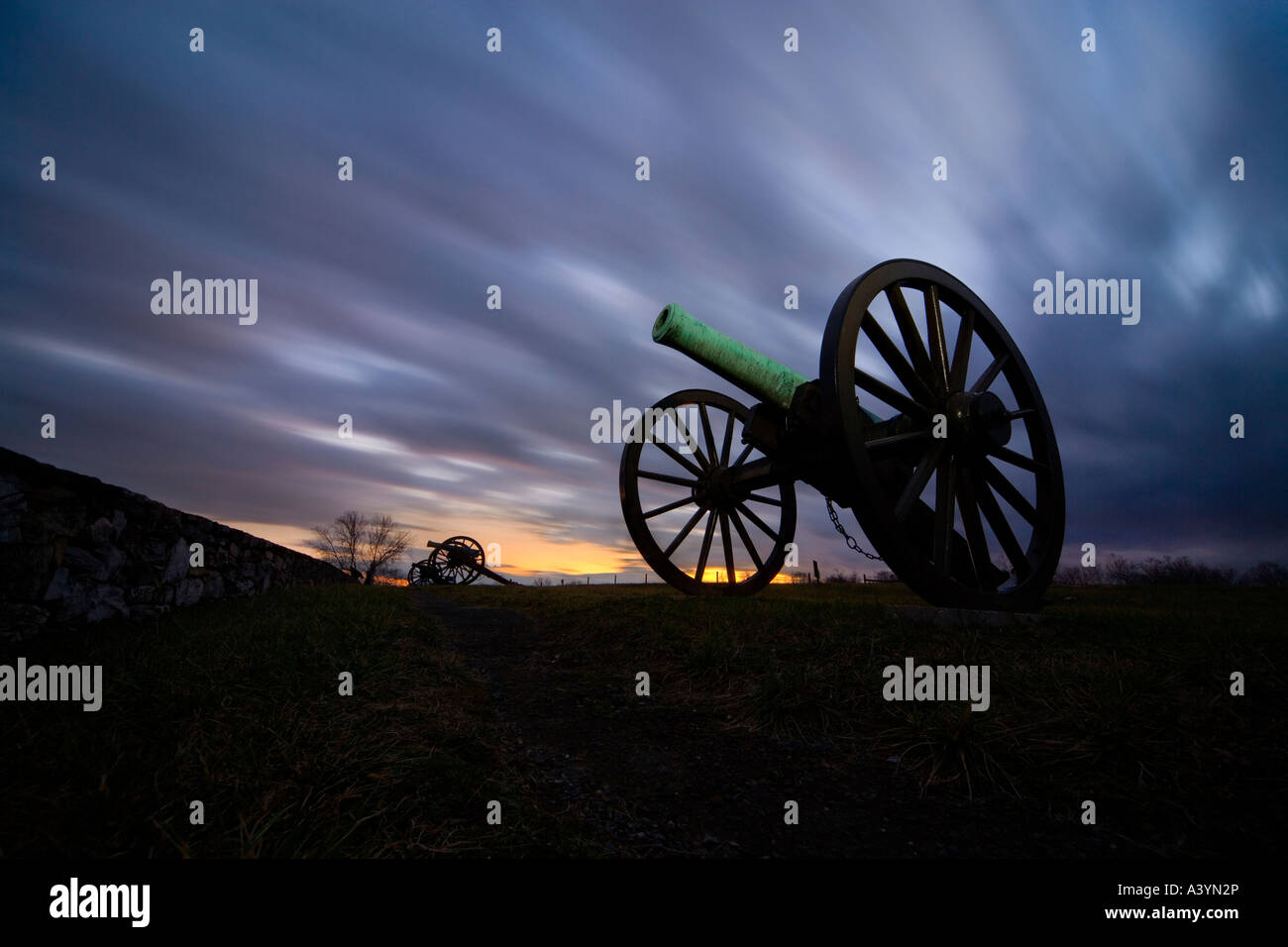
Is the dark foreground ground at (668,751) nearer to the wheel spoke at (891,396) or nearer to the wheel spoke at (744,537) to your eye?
the wheel spoke at (891,396)

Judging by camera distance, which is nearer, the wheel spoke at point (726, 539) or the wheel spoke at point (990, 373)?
the wheel spoke at point (990, 373)

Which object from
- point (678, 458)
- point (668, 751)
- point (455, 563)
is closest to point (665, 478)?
point (678, 458)

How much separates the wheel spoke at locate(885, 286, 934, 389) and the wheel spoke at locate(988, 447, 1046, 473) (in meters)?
0.95

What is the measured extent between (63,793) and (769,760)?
2.74 meters

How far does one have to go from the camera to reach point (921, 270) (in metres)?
5.29

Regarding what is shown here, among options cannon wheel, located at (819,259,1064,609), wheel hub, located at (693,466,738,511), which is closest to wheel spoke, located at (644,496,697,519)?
wheel hub, located at (693,466,738,511)

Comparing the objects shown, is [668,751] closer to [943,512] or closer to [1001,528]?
[943,512]

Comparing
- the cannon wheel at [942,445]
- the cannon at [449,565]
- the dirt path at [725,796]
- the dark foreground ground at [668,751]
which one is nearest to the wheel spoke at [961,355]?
the cannon wheel at [942,445]

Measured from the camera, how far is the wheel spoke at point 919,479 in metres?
4.43

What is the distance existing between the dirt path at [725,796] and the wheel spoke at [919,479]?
2.28 meters
